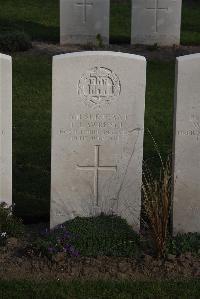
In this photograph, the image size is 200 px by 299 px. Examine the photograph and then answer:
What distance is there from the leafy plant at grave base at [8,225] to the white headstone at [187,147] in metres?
1.41

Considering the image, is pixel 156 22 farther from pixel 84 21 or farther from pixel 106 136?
pixel 106 136

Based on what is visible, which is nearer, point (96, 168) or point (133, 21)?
point (96, 168)

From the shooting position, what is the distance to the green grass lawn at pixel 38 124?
829 cm

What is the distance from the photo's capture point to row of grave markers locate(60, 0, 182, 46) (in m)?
14.8

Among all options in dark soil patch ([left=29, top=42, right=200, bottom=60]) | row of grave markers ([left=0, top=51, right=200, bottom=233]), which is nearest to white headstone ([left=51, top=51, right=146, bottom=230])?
row of grave markers ([left=0, top=51, right=200, bottom=233])

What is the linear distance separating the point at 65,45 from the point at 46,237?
28.7 ft

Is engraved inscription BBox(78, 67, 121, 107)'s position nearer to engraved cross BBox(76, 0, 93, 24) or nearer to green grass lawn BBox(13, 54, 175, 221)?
green grass lawn BBox(13, 54, 175, 221)

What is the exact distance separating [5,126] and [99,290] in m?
1.70

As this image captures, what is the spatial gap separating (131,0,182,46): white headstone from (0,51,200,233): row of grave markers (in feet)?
26.9

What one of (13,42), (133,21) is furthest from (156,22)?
(13,42)

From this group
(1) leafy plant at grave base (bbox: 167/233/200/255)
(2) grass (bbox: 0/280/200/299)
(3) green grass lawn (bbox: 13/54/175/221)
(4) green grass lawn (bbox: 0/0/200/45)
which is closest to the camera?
(2) grass (bbox: 0/280/200/299)

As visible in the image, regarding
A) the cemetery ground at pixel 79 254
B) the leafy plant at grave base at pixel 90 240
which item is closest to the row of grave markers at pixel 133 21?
the cemetery ground at pixel 79 254

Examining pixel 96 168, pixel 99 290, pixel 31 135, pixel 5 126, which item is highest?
pixel 5 126

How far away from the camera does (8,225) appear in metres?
7.04
